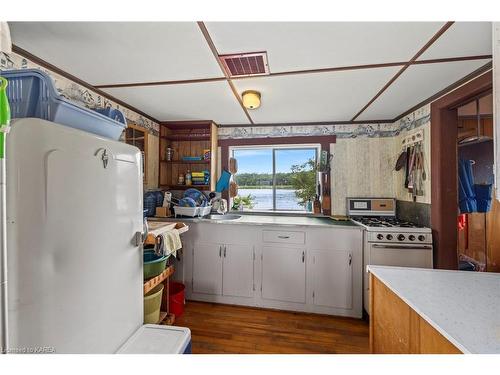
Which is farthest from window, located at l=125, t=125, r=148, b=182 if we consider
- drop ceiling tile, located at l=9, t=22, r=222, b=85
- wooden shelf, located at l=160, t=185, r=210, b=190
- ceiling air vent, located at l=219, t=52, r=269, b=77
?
ceiling air vent, located at l=219, t=52, r=269, b=77

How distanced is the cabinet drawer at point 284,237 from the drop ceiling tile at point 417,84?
158 cm

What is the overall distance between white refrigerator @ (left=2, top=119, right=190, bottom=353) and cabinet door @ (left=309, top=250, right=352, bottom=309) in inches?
66.7

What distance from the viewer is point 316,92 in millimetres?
1964

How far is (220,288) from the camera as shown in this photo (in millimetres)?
2439

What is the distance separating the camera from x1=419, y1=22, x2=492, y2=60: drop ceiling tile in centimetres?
115

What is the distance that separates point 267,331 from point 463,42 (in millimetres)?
2528

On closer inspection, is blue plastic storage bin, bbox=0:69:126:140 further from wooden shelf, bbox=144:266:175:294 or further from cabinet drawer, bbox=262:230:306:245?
cabinet drawer, bbox=262:230:306:245

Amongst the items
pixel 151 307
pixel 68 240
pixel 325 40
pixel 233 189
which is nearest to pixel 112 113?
pixel 68 240

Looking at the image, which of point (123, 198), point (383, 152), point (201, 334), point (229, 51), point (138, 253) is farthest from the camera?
point (383, 152)

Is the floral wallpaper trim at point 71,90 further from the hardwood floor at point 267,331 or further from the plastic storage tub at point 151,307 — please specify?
the hardwood floor at point 267,331

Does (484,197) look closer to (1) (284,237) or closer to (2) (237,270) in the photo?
(1) (284,237)

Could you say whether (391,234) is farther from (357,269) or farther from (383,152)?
(383,152)

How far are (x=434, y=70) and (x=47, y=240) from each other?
7.93 feet

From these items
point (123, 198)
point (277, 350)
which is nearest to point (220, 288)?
point (277, 350)
